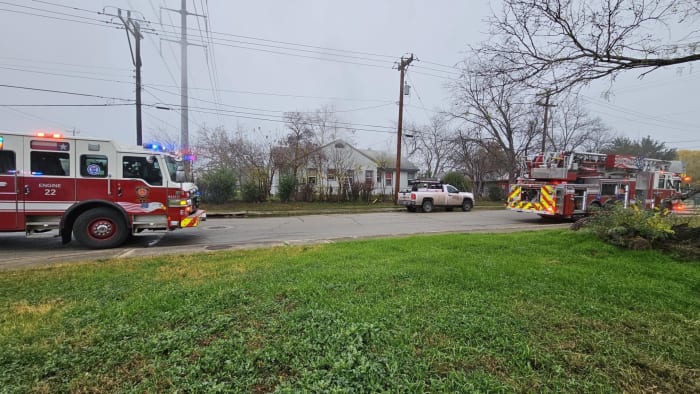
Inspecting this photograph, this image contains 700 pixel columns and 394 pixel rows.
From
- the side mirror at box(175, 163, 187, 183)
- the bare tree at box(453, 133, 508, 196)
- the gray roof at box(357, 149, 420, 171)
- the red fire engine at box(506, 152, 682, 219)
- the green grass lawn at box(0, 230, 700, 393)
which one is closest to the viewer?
the green grass lawn at box(0, 230, 700, 393)

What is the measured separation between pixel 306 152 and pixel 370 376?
2242cm

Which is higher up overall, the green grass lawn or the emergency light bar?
the emergency light bar

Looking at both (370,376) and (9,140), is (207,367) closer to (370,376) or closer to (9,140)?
(370,376)

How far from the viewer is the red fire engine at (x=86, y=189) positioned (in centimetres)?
703

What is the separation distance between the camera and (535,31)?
5320mm

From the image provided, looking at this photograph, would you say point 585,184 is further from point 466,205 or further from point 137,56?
point 137,56

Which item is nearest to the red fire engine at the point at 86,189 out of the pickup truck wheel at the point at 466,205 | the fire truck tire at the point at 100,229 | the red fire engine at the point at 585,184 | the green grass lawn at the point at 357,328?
the fire truck tire at the point at 100,229

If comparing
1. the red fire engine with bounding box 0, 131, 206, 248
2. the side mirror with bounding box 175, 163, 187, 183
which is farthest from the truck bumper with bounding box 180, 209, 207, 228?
the side mirror with bounding box 175, 163, 187, 183

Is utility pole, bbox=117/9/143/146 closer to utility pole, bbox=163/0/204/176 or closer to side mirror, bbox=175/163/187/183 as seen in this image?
utility pole, bbox=163/0/204/176

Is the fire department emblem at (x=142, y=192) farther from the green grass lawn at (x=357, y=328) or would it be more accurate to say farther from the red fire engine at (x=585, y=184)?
the red fire engine at (x=585, y=184)

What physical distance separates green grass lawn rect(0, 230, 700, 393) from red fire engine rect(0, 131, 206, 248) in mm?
2840

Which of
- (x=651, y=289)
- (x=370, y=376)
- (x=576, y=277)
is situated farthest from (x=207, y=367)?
(x=651, y=289)

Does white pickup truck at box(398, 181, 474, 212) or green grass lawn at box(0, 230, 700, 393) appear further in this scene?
white pickup truck at box(398, 181, 474, 212)

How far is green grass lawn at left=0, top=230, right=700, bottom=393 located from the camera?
2.12 m
